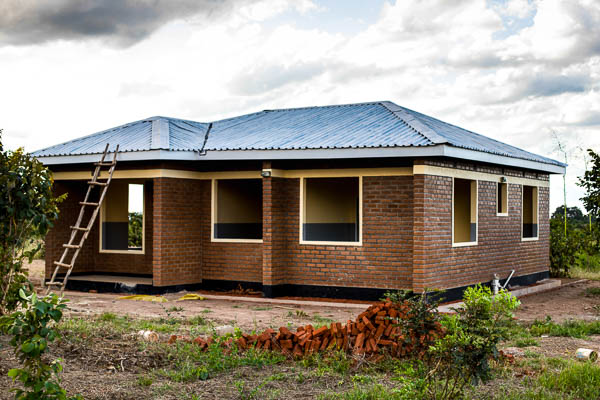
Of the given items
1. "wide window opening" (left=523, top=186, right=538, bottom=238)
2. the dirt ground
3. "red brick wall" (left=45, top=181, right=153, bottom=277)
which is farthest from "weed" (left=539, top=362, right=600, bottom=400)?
"wide window opening" (left=523, top=186, right=538, bottom=238)

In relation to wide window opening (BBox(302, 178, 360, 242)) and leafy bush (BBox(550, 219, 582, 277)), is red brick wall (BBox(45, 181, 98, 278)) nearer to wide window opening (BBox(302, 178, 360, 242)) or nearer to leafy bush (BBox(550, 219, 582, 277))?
wide window opening (BBox(302, 178, 360, 242))

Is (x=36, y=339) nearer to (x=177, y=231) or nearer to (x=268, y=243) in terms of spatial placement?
(x=268, y=243)

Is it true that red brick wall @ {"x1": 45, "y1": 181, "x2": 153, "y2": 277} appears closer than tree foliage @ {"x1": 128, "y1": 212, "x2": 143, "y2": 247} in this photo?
Yes

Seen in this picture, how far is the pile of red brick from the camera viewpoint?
7.90 metres

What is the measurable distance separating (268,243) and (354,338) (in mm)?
6249

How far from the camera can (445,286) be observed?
540 inches

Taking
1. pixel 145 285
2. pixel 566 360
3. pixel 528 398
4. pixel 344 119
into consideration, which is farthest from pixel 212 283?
pixel 528 398

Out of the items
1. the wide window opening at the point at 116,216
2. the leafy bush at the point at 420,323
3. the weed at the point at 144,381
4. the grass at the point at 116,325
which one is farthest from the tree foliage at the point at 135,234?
the leafy bush at the point at 420,323

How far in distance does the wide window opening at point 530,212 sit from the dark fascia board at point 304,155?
2.66 m

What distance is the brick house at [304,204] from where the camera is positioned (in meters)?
13.4

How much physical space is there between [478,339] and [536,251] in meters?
13.7

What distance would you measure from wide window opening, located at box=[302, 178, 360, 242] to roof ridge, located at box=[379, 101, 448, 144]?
2270mm

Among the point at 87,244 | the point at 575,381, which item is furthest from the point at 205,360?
the point at 87,244

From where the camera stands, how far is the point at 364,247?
1373 cm
